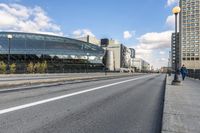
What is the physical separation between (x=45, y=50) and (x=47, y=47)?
8.49 feet

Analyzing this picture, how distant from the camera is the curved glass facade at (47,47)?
104062 mm

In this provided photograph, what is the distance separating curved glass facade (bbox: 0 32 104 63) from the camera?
104062 millimetres

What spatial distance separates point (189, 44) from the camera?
9169 centimetres

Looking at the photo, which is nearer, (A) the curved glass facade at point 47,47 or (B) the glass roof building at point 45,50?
(B) the glass roof building at point 45,50

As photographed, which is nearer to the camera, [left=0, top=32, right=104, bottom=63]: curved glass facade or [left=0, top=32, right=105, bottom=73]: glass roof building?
[left=0, top=32, right=105, bottom=73]: glass roof building

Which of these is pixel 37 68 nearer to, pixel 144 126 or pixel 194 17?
pixel 194 17

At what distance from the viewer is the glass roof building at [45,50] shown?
338 feet

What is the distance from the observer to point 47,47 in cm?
10919

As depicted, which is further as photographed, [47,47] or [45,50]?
[47,47]

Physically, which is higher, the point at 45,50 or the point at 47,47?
the point at 47,47

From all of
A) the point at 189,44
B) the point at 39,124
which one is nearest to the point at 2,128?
the point at 39,124

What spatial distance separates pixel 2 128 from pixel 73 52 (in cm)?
10935

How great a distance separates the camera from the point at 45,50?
4220 inches

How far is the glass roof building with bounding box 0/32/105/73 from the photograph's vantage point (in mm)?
102875
